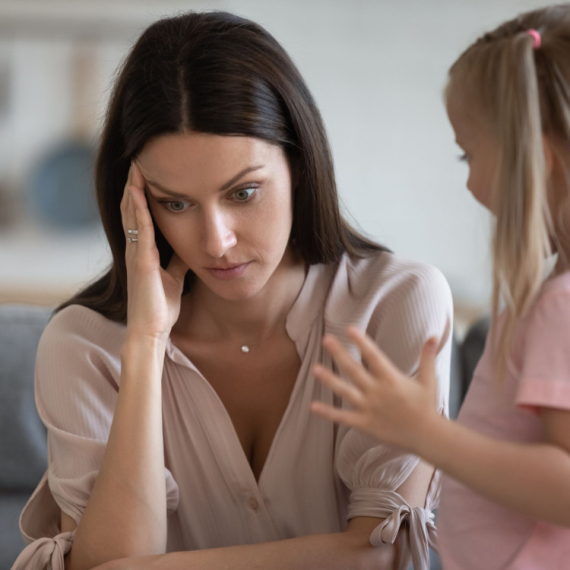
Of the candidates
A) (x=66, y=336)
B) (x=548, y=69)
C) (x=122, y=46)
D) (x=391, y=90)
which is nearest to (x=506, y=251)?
(x=548, y=69)

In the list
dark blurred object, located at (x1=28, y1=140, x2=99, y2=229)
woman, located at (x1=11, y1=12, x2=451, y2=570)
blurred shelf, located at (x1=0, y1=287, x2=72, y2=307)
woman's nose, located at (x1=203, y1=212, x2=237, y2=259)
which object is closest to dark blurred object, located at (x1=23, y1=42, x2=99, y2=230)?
dark blurred object, located at (x1=28, y1=140, x2=99, y2=229)

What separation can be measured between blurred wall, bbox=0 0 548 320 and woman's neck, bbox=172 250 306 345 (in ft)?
5.49

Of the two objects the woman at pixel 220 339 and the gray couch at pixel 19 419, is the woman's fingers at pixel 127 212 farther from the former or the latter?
the gray couch at pixel 19 419

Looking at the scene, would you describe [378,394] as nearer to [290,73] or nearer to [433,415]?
[433,415]

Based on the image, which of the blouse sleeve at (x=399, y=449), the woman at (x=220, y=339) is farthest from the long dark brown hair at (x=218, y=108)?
the blouse sleeve at (x=399, y=449)

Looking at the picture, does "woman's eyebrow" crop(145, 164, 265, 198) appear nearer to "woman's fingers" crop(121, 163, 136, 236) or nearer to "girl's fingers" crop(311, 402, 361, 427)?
"woman's fingers" crop(121, 163, 136, 236)

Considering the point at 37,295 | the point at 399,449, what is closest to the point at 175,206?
the point at 399,449

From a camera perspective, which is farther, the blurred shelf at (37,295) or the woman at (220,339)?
the blurred shelf at (37,295)

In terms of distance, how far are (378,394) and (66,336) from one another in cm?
90

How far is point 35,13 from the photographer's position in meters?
3.10

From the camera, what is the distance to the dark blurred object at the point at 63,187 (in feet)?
10.5

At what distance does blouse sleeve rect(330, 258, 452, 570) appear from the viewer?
123 cm

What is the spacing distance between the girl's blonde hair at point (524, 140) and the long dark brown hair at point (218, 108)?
48 centimetres

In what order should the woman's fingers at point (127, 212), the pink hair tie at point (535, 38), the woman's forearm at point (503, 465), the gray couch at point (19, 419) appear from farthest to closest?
the gray couch at point (19, 419), the woman's fingers at point (127, 212), the pink hair tie at point (535, 38), the woman's forearm at point (503, 465)
